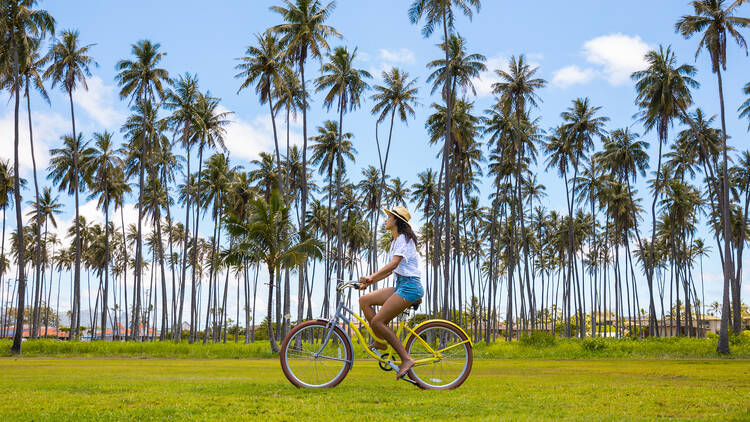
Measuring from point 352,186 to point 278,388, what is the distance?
59.6 meters

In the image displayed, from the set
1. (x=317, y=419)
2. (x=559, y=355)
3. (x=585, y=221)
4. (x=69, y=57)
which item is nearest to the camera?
(x=317, y=419)

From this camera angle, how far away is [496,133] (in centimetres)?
5169

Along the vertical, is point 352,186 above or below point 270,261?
above

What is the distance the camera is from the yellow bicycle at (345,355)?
23.1 feet

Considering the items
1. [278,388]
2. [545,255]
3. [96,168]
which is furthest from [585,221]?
[278,388]

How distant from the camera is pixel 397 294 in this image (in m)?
6.88

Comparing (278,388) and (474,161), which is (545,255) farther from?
(278,388)

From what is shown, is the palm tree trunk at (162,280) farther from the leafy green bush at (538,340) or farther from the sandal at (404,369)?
the sandal at (404,369)

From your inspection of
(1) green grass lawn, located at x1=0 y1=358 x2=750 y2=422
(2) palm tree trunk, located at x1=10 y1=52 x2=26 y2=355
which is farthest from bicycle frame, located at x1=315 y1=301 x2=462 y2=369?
(2) palm tree trunk, located at x1=10 y1=52 x2=26 y2=355

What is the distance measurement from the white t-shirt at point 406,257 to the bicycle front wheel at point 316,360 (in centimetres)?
107

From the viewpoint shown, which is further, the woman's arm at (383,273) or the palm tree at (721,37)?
the palm tree at (721,37)

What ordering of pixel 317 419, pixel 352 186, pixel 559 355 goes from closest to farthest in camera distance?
1. pixel 317 419
2. pixel 559 355
3. pixel 352 186

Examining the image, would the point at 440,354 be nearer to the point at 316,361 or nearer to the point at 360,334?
the point at 360,334

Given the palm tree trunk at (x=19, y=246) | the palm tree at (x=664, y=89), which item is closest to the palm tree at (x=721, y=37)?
the palm tree at (x=664, y=89)
